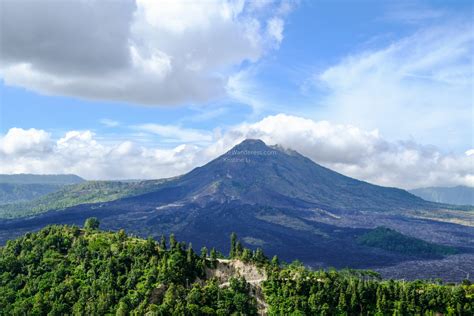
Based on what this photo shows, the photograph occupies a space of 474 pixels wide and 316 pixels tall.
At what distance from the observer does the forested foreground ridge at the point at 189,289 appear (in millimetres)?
81125

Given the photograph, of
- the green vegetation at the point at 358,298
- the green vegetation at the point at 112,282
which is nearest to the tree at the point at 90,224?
the green vegetation at the point at 112,282

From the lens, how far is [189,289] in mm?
84125

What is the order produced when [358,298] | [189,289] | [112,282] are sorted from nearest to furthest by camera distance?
[358,298]
[189,289]
[112,282]

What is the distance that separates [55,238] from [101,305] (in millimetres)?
27557

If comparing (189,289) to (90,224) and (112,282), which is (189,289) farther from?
(90,224)

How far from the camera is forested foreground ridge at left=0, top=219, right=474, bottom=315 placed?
8112 centimetres

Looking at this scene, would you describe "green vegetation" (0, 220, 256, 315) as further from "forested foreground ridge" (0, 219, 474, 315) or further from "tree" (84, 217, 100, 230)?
"tree" (84, 217, 100, 230)

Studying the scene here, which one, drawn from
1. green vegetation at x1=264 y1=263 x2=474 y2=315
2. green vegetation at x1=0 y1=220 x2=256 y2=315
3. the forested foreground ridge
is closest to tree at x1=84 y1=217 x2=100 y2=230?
green vegetation at x1=0 y1=220 x2=256 y2=315

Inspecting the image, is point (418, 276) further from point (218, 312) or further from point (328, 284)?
point (218, 312)

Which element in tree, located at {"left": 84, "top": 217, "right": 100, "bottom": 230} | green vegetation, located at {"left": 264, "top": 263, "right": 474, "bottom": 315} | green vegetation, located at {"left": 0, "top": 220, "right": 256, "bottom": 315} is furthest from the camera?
tree, located at {"left": 84, "top": 217, "right": 100, "bottom": 230}

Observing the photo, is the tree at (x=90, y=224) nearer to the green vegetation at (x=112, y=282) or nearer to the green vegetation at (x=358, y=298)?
the green vegetation at (x=112, y=282)

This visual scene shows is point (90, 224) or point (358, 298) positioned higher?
point (90, 224)

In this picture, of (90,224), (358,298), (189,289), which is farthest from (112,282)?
(358,298)

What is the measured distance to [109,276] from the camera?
8738 cm
